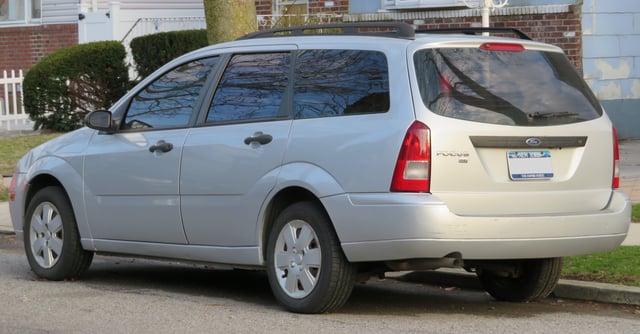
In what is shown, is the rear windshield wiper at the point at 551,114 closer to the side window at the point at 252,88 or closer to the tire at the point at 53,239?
the side window at the point at 252,88

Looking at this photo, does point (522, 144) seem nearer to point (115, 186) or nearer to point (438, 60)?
point (438, 60)

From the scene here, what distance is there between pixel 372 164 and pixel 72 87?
1641 centimetres

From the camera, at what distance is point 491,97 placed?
7.59 meters

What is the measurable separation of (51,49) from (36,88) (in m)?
7.30

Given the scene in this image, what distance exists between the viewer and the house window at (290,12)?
2141cm

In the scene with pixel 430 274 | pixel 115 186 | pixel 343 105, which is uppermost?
pixel 343 105

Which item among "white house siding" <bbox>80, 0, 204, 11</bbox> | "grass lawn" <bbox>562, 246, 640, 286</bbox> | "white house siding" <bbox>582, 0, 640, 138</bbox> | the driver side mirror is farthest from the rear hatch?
"white house siding" <bbox>80, 0, 204, 11</bbox>

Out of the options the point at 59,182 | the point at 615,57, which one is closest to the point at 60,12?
the point at 615,57

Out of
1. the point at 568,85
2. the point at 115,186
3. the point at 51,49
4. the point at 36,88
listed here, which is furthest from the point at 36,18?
the point at 568,85

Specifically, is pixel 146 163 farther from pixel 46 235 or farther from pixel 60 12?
pixel 60 12

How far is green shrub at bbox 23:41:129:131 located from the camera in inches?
893

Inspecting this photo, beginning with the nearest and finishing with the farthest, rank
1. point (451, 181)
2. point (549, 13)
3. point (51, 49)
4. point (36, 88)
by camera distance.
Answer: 1. point (451, 181)
2. point (549, 13)
3. point (36, 88)
4. point (51, 49)

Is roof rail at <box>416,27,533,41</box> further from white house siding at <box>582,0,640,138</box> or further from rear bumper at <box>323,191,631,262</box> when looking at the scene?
white house siding at <box>582,0,640,138</box>

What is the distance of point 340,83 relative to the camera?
7.91 meters
